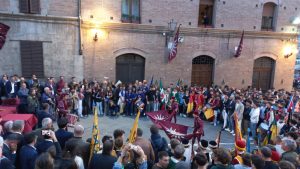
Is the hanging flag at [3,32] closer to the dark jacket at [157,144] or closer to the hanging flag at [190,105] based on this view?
the hanging flag at [190,105]

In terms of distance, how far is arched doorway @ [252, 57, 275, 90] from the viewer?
1891 centimetres

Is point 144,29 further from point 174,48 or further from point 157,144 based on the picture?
point 157,144

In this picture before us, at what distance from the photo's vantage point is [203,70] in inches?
699

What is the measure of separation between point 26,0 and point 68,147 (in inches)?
440

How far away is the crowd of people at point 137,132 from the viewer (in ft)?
14.4

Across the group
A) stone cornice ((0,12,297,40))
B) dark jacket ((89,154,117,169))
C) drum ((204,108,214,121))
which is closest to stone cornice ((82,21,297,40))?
stone cornice ((0,12,297,40))

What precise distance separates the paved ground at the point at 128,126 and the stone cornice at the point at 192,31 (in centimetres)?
538

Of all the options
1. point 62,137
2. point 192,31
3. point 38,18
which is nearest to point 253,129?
point 62,137

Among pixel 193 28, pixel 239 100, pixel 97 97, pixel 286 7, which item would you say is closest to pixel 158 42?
pixel 193 28

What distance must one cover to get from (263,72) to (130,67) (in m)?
10.0

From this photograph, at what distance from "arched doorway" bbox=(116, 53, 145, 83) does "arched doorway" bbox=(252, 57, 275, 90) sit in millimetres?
8484

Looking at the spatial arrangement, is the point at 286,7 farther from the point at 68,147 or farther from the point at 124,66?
the point at 68,147


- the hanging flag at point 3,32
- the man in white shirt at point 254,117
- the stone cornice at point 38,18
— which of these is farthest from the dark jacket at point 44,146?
the stone cornice at point 38,18

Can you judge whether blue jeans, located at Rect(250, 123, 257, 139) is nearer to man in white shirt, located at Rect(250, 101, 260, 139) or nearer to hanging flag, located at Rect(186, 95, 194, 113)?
man in white shirt, located at Rect(250, 101, 260, 139)
